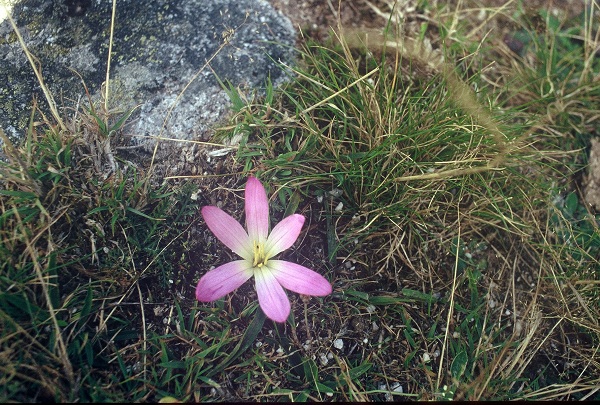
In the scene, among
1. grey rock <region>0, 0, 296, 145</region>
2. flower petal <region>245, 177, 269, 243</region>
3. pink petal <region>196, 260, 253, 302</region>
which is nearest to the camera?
pink petal <region>196, 260, 253, 302</region>

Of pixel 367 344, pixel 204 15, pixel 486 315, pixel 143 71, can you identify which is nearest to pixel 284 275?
pixel 367 344

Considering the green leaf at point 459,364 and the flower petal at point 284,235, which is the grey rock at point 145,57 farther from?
the green leaf at point 459,364

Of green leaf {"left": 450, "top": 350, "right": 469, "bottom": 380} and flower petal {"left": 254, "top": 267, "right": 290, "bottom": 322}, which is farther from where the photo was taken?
green leaf {"left": 450, "top": 350, "right": 469, "bottom": 380}

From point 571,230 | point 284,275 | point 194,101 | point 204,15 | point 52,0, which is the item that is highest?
point 52,0

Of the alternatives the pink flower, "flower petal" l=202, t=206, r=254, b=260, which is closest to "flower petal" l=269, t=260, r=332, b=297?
the pink flower

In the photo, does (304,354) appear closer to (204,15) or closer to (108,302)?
(108,302)

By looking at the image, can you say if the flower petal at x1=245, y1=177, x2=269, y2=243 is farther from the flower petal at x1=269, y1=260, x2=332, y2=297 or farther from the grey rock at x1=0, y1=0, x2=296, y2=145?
the grey rock at x1=0, y1=0, x2=296, y2=145
